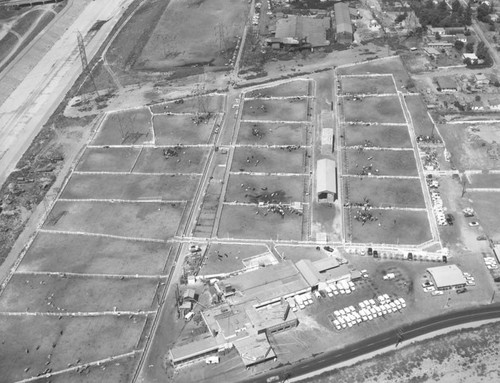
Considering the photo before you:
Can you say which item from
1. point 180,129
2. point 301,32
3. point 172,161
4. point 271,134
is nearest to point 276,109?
point 271,134

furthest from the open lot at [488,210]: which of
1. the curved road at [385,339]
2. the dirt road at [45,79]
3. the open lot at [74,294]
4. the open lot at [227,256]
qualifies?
the dirt road at [45,79]

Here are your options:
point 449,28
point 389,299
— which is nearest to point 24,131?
point 389,299

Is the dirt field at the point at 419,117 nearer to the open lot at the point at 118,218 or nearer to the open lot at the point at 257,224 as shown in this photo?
the open lot at the point at 257,224

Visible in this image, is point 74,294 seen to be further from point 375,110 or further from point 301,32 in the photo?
point 301,32

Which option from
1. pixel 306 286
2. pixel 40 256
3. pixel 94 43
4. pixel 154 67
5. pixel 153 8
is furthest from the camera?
pixel 153 8

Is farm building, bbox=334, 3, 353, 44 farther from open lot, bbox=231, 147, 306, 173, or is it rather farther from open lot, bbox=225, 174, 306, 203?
open lot, bbox=225, 174, 306, 203

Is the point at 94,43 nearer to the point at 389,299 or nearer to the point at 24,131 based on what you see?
the point at 24,131
